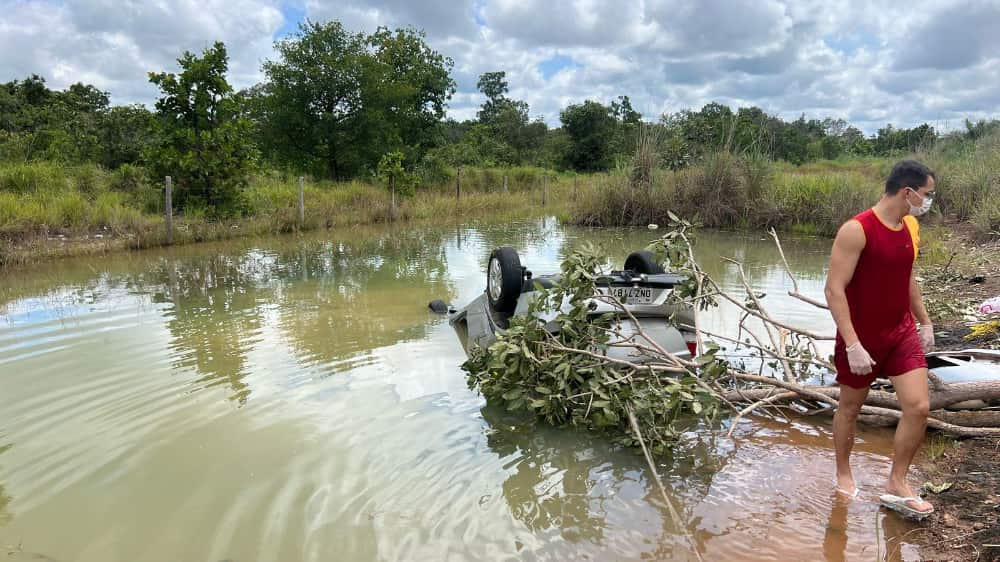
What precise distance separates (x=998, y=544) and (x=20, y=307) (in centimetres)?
1068

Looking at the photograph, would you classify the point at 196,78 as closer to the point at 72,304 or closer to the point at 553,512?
the point at 72,304

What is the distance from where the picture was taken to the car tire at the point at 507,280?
613cm

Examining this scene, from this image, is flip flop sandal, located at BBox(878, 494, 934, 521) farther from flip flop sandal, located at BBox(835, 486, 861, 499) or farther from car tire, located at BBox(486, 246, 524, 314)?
car tire, located at BBox(486, 246, 524, 314)

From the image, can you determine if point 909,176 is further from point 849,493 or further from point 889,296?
point 849,493

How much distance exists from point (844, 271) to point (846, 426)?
977 millimetres

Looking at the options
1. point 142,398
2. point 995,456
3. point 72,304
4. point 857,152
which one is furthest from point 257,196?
point 857,152

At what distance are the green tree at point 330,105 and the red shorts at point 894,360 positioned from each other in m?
27.5

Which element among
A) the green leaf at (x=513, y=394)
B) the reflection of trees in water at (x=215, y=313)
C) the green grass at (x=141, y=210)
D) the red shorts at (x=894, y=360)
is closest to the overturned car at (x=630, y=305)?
the green leaf at (x=513, y=394)

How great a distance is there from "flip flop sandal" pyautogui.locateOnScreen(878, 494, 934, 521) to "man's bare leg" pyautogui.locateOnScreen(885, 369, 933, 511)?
0.02 metres

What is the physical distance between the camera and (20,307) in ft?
29.4

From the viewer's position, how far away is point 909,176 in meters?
3.38

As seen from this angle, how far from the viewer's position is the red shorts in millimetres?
3453

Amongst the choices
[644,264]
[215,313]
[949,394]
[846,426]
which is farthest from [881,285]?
[215,313]

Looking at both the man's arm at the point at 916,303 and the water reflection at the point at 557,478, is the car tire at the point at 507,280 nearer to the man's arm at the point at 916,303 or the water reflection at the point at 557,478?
the water reflection at the point at 557,478
